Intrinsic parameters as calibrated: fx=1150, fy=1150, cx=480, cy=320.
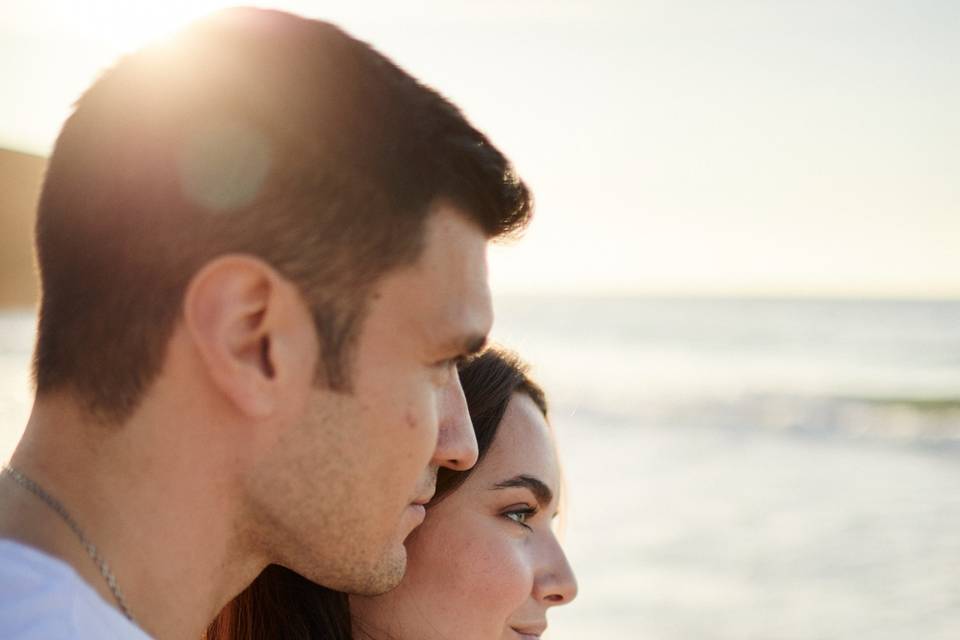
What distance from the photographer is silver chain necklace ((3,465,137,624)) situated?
1969 millimetres

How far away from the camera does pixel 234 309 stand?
79.4 inches

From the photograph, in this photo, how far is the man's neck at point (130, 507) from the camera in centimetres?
196

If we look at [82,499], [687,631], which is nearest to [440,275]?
[82,499]

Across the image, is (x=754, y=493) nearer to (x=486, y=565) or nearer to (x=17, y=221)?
(x=486, y=565)

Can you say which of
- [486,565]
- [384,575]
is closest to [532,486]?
[486,565]

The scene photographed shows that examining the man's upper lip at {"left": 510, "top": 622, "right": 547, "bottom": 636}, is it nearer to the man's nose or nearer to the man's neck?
the man's nose

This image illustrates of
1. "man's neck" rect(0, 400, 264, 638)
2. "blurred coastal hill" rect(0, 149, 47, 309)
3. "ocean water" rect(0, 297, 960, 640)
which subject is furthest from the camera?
"ocean water" rect(0, 297, 960, 640)

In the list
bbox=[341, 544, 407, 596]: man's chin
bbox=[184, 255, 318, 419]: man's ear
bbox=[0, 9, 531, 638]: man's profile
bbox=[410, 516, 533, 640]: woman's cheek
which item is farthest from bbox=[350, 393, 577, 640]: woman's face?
bbox=[184, 255, 318, 419]: man's ear

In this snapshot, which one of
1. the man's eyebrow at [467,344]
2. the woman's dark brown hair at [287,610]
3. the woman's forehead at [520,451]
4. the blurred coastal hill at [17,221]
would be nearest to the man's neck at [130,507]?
the man's eyebrow at [467,344]

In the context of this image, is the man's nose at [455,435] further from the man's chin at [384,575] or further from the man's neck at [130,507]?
the man's neck at [130,507]

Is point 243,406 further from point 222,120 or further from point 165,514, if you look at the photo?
point 222,120

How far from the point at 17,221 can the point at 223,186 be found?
1342mm

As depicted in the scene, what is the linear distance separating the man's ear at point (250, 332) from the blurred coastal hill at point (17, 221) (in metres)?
1.10

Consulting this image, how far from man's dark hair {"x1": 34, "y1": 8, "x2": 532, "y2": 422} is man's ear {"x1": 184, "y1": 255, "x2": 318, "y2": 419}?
0.03 meters
